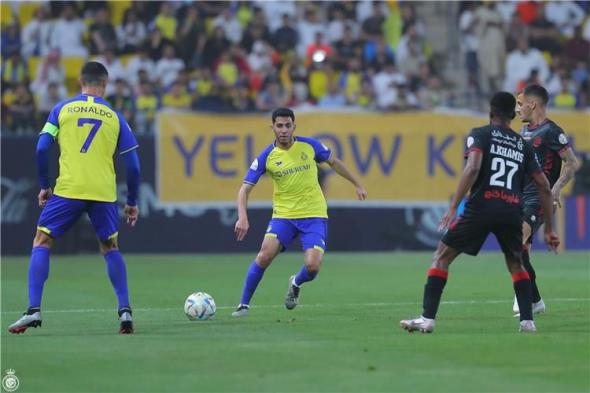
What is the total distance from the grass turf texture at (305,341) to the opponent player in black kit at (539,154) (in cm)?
80

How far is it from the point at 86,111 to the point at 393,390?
445cm

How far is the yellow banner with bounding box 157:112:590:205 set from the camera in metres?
24.1

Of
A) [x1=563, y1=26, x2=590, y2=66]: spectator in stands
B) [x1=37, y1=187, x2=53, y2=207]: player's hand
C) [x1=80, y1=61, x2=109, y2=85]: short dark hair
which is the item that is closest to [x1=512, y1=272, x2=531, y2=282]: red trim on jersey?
[x1=80, y1=61, x2=109, y2=85]: short dark hair

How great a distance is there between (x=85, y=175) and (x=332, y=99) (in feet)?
47.2

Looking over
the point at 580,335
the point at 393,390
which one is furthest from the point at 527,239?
the point at 393,390

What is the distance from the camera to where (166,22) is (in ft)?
84.5

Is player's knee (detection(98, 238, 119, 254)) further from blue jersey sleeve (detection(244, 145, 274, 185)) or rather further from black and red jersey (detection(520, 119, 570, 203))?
black and red jersey (detection(520, 119, 570, 203))

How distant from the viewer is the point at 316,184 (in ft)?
43.6

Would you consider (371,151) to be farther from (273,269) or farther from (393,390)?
(393,390)

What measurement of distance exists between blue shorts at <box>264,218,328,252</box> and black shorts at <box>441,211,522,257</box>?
2.52m

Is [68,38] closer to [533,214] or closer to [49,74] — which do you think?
[49,74]

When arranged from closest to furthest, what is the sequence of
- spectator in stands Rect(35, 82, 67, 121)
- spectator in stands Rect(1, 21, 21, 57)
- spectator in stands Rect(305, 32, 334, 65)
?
spectator in stands Rect(35, 82, 67, 121), spectator in stands Rect(1, 21, 21, 57), spectator in stands Rect(305, 32, 334, 65)

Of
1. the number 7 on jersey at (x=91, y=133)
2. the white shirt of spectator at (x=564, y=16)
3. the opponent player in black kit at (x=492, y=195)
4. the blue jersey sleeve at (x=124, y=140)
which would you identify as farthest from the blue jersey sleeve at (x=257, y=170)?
the white shirt of spectator at (x=564, y=16)

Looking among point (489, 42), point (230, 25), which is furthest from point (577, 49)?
point (230, 25)
